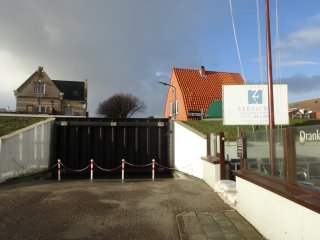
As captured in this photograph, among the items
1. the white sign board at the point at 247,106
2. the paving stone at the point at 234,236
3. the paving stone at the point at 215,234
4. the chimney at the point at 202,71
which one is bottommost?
the paving stone at the point at 234,236

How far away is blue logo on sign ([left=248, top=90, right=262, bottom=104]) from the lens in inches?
590

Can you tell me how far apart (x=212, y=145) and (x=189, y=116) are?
18.7 metres

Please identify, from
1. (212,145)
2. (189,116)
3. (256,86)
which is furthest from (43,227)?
(189,116)

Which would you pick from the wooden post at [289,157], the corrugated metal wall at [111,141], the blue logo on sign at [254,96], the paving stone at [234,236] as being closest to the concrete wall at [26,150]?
the corrugated metal wall at [111,141]

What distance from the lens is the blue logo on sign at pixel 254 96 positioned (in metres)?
15.0

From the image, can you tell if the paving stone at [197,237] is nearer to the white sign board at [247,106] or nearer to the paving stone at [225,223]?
the paving stone at [225,223]

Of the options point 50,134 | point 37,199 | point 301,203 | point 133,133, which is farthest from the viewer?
point 133,133

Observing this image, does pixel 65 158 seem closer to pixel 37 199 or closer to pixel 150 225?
pixel 37 199

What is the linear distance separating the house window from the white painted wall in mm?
52620

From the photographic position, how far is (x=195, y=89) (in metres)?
34.3

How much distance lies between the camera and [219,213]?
304 inches

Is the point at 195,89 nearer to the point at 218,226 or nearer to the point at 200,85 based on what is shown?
the point at 200,85

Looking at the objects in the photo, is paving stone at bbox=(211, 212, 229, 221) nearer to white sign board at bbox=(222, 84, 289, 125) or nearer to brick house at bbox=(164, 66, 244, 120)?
white sign board at bbox=(222, 84, 289, 125)

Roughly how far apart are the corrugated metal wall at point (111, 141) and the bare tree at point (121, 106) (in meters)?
46.8
